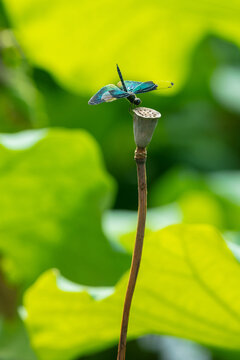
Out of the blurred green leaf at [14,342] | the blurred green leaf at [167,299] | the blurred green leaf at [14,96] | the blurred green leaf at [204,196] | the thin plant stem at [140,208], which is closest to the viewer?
the thin plant stem at [140,208]

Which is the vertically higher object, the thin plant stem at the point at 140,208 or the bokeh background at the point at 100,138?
the thin plant stem at the point at 140,208

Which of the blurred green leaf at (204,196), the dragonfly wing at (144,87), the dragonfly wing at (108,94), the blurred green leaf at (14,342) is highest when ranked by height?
the dragonfly wing at (108,94)

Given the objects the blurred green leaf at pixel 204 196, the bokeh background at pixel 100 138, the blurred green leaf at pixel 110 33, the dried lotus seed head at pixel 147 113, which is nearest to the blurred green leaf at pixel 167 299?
the bokeh background at pixel 100 138

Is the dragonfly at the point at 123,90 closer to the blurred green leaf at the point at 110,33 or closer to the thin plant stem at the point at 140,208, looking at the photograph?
the thin plant stem at the point at 140,208

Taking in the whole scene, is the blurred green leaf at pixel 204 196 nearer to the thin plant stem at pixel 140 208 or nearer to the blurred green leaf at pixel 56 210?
the blurred green leaf at pixel 56 210

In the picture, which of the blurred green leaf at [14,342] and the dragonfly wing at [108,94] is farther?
the blurred green leaf at [14,342]

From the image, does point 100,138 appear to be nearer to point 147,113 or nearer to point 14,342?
point 14,342

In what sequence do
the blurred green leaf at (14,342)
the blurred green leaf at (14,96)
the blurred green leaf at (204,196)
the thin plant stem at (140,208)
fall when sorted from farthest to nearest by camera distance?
the blurred green leaf at (204,196) → the blurred green leaf at (14,96) → the blurred green leaf at (14,342) → the thin plant stem at (140,208)
